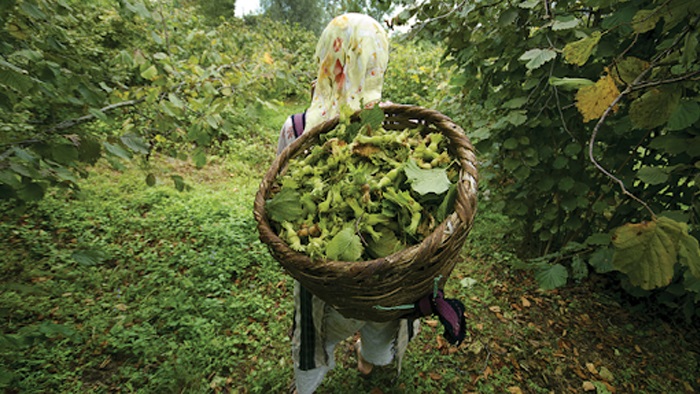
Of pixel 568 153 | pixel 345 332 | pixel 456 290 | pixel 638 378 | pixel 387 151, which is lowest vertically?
pixel 638 378

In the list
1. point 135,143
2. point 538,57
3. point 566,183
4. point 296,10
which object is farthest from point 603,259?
point 296,10

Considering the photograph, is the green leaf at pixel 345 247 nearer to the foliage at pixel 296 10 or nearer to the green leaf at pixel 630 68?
the green leaf at pixel 630 68

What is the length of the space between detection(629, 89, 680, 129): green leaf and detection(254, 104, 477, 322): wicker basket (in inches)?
18.2

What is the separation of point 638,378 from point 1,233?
515 centimetres

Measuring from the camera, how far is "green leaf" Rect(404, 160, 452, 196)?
105 cm

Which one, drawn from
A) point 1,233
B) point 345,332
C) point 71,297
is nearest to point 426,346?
point 345,332

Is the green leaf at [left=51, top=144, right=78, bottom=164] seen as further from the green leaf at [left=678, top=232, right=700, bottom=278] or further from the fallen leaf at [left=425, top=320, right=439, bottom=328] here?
the fallen leaf at [left=425, top=320, right=439, bottom=328]

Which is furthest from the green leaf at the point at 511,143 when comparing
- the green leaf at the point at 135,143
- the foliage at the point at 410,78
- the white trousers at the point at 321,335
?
the foliage at the point at 410,78

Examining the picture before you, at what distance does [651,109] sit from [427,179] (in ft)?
2.17

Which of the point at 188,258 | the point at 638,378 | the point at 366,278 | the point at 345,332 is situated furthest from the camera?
the point at 188,258

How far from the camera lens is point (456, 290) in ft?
9.48

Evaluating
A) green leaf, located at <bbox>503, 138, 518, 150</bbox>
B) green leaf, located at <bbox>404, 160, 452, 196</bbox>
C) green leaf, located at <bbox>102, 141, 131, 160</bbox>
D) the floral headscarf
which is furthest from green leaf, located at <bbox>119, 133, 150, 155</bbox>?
green leaf, located at <bbox>503, 138, 518, 150</bbox>

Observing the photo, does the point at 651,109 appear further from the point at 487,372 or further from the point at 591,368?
the point at 591,368

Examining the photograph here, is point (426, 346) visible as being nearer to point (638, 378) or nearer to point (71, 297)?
point (638, 378)
